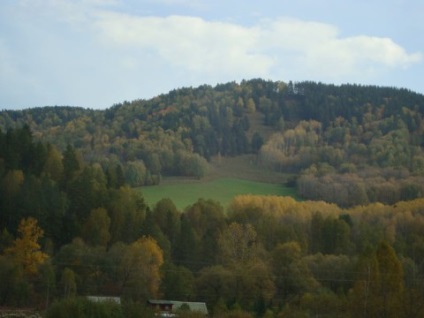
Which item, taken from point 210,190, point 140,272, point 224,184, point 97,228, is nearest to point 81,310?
point 140,272

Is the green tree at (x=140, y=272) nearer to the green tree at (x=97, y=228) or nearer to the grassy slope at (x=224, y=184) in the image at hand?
the green tree at (x=97, y=228)

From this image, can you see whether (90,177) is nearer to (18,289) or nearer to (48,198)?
(48,198)

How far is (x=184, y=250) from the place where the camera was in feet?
255

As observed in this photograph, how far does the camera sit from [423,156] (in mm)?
143000

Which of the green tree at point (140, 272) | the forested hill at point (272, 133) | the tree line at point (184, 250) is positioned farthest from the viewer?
the forested hill at point (272, 133)

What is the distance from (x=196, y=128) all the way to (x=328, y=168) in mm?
31842

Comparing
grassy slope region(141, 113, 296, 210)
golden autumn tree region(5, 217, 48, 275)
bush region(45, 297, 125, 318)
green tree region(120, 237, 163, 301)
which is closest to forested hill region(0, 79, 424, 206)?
grassy slope region(141, 113, 296, 210)

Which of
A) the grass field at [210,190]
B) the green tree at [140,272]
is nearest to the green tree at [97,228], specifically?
the green tree at [140,272]

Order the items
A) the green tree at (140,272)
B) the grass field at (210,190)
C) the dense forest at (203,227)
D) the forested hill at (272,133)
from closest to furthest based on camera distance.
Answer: the dense forest at (203,227), the green tree at (140,272), the grass field at (210,190), the forested hill at (272,133)

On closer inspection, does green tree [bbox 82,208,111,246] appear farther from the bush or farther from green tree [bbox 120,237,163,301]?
the bush

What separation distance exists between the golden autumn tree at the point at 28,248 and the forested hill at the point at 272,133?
45.0 m

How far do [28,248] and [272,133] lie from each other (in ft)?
358

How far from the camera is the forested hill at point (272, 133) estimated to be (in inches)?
4936

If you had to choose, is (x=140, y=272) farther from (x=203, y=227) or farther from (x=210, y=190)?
(x=210, y=190)
